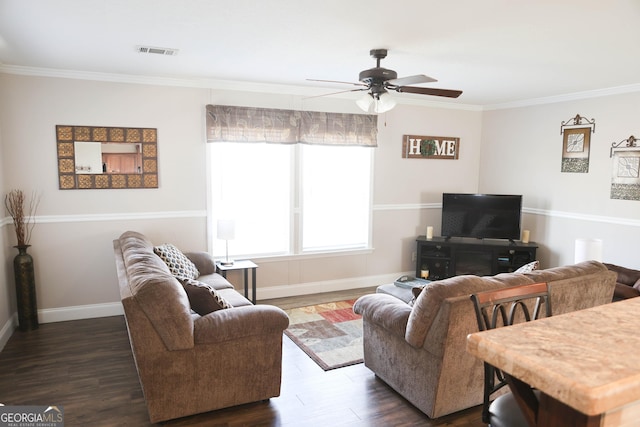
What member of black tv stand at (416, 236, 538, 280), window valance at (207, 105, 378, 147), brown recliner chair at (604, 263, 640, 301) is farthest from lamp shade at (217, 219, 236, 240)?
brown recliner chair at (604, 263, 640, 301)

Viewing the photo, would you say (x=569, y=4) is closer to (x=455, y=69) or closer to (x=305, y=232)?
(x=455, y=69)

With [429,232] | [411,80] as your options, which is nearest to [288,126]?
[411,80]

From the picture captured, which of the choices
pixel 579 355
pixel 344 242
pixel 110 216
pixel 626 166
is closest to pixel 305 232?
pixel 344 242

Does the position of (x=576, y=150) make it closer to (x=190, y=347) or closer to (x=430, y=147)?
(x=430, y=147)

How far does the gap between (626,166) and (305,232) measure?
149 inches

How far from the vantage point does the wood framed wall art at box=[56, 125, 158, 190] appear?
4.56 metres

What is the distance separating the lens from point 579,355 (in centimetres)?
111

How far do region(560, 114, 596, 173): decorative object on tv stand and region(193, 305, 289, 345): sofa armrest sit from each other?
4436mm

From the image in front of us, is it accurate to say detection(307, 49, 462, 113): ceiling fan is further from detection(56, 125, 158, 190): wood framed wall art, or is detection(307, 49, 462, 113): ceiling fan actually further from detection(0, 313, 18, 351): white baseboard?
detection(0, 313, 18, 351): white baseboard

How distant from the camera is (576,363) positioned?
1.06m

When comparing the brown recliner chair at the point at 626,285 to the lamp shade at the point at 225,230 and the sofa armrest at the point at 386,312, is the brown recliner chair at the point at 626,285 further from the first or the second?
the lamp shade at the point at 225,230

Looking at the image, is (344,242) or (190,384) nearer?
(190,384)

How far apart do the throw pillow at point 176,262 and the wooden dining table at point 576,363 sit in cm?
334

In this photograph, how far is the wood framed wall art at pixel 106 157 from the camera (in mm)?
4559
